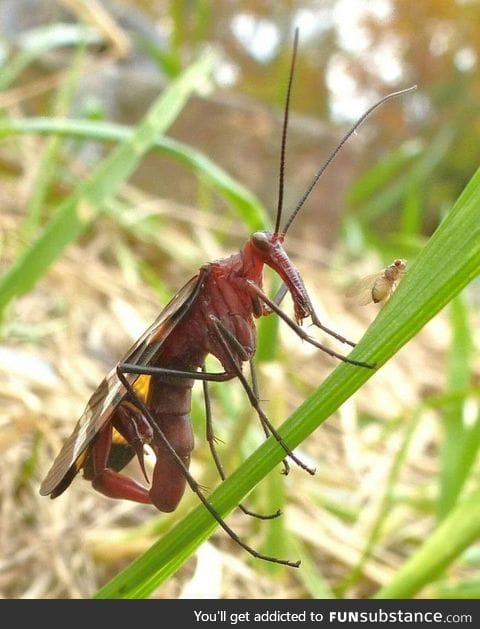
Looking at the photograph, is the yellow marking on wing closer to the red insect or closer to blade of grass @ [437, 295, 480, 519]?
the red insect

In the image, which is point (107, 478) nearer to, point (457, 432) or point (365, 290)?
point (365, 290)

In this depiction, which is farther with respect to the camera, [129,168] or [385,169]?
[385,169]

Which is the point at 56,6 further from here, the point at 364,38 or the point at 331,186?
the point at 364,38

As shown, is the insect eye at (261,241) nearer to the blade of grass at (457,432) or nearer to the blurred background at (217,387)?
the blurred background at (217,387)

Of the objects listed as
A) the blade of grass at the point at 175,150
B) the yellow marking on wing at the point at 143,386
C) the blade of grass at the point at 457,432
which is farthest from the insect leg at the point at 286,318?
the blade of grass at the point at 175,150

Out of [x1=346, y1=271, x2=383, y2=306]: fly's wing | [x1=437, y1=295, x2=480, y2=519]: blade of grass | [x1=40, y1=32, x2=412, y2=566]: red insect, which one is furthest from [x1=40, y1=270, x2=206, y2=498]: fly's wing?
[x1=437, y1=295, x2=480, y2=519]: blade of grass

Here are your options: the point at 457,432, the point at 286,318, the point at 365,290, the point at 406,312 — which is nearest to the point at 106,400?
the point at 286,318

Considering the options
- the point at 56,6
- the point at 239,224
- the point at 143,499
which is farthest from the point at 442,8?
the point at 143,499
